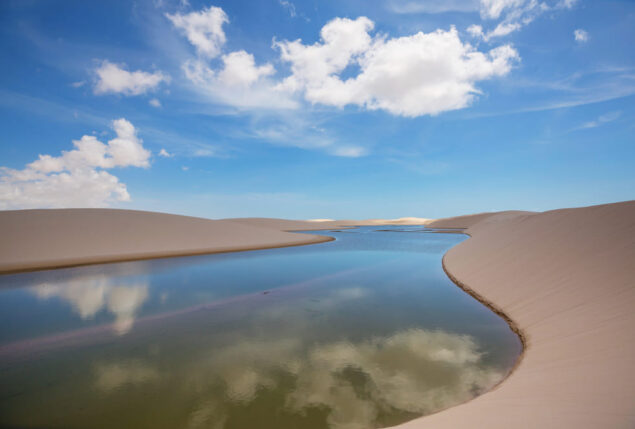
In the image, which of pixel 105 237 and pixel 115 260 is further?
Answer: pixel 105 237

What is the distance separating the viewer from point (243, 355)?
4902 mm

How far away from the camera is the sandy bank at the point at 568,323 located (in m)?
2.70

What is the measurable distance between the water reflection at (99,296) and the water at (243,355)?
0.25ft

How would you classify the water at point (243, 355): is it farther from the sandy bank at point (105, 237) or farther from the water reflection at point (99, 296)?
the sandy bank at point (105, 237)

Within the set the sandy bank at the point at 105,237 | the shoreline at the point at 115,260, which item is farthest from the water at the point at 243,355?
the sandy bank at the point at 105,237

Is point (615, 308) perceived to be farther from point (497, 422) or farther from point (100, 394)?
point (100, 394)

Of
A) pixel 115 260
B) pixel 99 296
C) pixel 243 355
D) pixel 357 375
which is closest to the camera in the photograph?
pixel 357 375

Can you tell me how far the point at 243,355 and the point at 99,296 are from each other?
7.17 meters

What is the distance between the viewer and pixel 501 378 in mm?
4062

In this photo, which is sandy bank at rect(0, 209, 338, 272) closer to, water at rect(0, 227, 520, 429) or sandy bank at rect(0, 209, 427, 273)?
sandy bank at rect(0, 209, 427, 273)

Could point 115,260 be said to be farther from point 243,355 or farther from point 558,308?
point 558,308

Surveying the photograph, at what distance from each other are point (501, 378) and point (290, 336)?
12.3ft

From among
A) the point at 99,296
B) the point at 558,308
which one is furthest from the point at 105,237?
the point at 558,308

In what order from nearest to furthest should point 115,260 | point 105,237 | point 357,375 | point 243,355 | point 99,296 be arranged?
point 357,375, point 243,355, point 99,296, point 115,260, point 105,237
